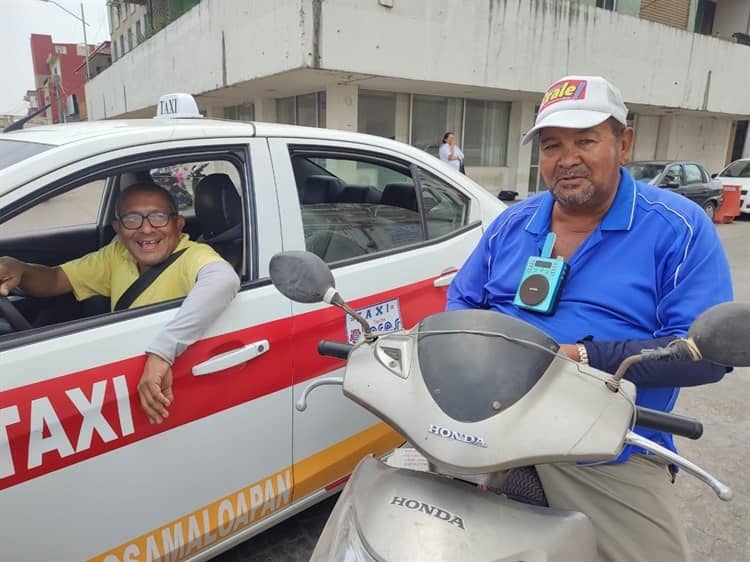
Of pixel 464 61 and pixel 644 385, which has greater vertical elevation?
pixel 464 61

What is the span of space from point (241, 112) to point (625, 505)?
17363 mm

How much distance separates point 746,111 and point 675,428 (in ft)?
80.8

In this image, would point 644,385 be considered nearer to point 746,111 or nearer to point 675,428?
point 675,428

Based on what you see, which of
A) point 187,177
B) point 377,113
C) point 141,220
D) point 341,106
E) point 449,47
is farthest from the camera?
point 377,113

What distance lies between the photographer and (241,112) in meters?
16.9

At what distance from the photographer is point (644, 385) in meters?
1.36

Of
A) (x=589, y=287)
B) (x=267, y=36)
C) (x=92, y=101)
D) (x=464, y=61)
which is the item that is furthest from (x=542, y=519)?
(x=92, y=101)

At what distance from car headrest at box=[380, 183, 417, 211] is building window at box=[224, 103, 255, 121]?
1399 cm

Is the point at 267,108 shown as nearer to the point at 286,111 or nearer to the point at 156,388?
the point at 286,111

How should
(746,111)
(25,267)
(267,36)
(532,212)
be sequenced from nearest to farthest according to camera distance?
(532,212) < (25,267) < (267,36) < (746,111)

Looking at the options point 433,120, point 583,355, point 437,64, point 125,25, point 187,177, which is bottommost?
point 583,355

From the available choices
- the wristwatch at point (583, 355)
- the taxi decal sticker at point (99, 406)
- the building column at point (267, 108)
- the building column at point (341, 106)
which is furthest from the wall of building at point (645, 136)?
the taxi decal sticker at point (99, 406)

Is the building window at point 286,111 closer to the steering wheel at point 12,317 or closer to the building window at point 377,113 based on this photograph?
the building window at point 377,113

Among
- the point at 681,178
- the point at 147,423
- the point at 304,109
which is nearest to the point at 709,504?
the point at 147,423
